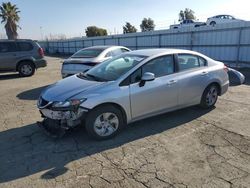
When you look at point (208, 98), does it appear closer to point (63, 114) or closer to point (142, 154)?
point (142, 154)

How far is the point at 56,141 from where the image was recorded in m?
4.58

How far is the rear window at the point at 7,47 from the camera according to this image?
12.1 m

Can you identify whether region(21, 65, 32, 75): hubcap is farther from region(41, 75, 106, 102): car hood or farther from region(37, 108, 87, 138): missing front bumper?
region(37, 108, 87, 138): missing front bumper

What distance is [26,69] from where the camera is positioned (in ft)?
41.9

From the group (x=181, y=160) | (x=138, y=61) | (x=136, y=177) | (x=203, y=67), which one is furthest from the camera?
(x=203, y=67)

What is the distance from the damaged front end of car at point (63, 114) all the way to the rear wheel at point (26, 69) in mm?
8992

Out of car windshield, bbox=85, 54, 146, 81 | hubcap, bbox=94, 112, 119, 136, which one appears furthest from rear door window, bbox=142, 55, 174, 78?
hubcap, bbox=94, 112, 119, 136

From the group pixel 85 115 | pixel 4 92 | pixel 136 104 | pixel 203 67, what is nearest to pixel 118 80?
pixel 136 104

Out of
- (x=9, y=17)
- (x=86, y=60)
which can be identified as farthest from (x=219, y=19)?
(x=9, y=17)

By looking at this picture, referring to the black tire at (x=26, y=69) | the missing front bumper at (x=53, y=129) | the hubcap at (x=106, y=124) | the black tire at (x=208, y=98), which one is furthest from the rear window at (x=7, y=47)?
the black tire at (x=208, y=98)

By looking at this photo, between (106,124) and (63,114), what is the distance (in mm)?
771

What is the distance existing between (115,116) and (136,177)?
1.39m

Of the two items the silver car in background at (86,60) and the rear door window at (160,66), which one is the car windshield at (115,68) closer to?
the rear door window at (160,66)

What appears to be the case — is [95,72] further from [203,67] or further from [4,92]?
[4,92]
